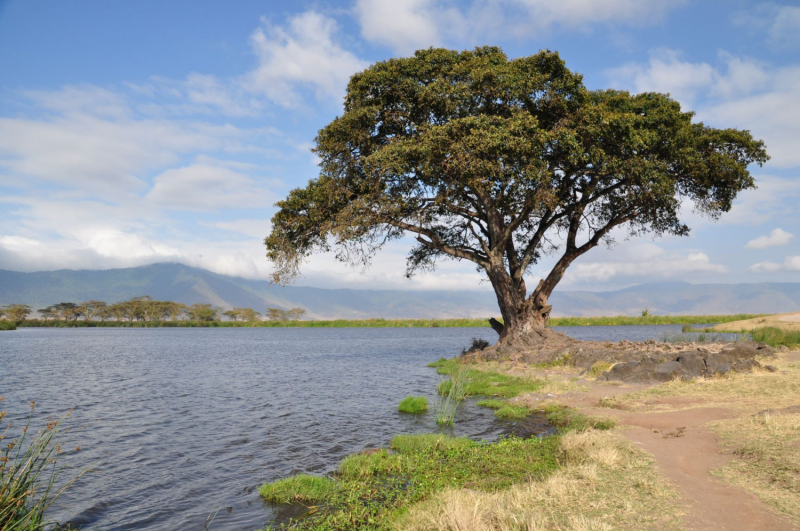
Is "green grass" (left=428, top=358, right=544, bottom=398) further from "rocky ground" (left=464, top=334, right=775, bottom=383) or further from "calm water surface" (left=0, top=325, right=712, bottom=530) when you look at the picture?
"rocky ground" (left=464, top=334, right=775, bottom=383)

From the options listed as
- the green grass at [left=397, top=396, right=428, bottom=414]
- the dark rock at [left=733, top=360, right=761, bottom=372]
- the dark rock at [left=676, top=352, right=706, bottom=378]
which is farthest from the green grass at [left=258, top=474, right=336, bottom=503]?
the dark rock at [left=733, top=360, right=761, bottom=372]

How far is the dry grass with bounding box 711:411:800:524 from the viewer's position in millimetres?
6531

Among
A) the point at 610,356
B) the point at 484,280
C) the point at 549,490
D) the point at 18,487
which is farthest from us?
the point at 484,280

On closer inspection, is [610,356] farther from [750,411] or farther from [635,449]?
[635,449]

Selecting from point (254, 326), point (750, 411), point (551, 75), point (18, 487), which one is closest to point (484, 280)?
point (551, 75)

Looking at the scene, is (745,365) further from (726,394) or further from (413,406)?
(413,406)

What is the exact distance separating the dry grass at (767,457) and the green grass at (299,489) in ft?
22.1

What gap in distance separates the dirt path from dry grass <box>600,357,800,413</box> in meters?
0.43

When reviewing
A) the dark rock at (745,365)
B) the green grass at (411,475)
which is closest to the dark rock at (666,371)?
the dark rock at (745,365)

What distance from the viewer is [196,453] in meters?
11.8

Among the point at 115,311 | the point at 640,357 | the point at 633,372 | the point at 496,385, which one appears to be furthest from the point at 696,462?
the point at 115,311

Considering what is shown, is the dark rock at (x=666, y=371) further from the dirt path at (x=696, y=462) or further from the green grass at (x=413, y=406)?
the green grass at (x=413, y=406)

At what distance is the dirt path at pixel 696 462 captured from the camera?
589cm

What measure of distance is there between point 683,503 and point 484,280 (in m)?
24.9
